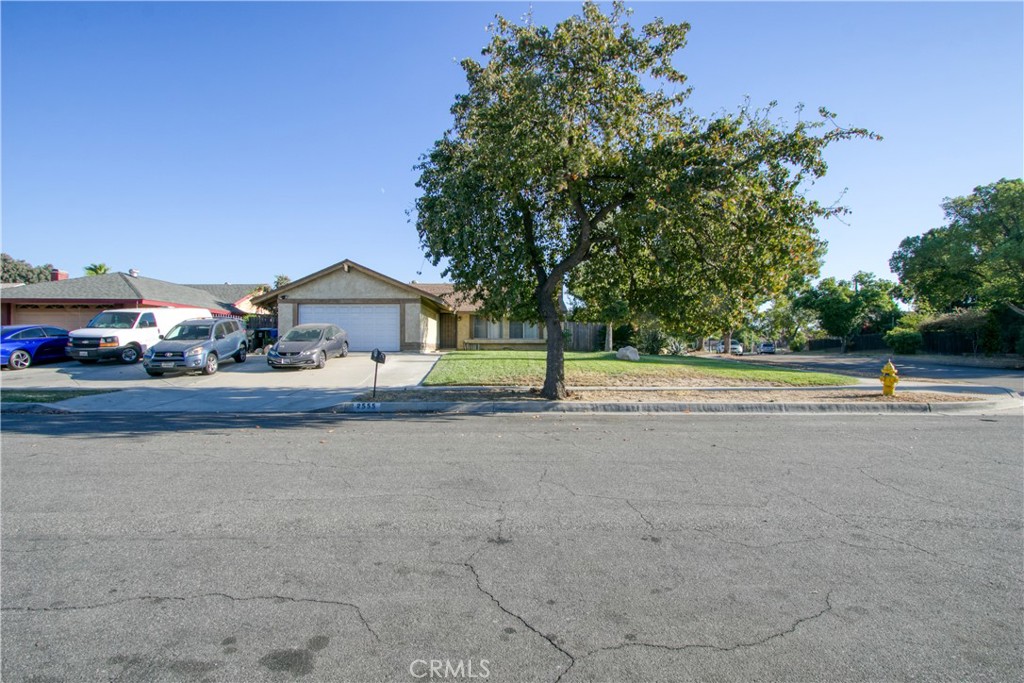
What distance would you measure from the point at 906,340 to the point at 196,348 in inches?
1582

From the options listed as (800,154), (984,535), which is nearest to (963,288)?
(800,154)

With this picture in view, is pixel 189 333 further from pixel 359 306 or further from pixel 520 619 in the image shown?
pixel 520 619

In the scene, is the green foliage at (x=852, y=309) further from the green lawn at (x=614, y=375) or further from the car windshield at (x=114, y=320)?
the car windshield at (x=114, y=320)

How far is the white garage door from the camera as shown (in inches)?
1035

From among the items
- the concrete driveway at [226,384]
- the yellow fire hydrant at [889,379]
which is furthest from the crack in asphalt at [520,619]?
the yellow fire hydrant at [889,379]

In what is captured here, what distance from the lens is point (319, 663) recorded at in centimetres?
278

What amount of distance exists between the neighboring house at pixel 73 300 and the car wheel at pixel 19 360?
681 cm

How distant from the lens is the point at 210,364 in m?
18.3

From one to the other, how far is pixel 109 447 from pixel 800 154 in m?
13.1

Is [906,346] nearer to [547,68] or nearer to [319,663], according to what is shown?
[547,68]

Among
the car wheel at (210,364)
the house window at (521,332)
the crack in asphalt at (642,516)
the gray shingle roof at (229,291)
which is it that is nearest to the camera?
the crack in asphalt at (642,516)

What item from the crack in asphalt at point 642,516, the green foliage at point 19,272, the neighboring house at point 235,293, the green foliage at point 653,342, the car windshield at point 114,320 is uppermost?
the green foliage at point 19,272

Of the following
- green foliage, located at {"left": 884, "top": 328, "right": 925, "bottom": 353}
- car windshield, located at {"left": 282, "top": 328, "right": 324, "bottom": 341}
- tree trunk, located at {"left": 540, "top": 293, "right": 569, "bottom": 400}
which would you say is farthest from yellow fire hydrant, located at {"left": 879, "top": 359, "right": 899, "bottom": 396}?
green foliage, located at {"left": 884, "top": 328, "right": 925, "bottom": 353}

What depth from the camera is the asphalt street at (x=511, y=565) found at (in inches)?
112
